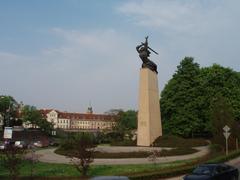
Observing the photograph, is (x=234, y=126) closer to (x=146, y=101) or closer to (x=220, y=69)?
(x=146, y=101)

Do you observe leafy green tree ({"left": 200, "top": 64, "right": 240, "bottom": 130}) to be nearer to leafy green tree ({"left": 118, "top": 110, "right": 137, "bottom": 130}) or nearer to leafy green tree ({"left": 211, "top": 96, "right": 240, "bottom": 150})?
leafy green tree ({"left": 211, "top": 96, "right": 240, "bottom": 150})

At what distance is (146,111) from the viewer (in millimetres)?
53188

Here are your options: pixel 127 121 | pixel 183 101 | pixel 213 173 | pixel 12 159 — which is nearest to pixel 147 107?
pixel 183 101

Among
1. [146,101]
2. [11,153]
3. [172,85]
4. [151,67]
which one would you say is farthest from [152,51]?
[11,153]

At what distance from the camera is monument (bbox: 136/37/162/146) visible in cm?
5322

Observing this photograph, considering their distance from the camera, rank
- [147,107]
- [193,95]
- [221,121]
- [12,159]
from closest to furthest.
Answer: [12,159] < [221,121] < [147,107] < [193,95]

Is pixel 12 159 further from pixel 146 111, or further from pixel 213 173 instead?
pixel 146 111

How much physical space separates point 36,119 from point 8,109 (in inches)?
314

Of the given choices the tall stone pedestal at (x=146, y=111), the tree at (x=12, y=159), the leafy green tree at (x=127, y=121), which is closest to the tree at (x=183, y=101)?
the tall stone pedestal at (x=146, y=111)

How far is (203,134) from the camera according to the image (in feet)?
241

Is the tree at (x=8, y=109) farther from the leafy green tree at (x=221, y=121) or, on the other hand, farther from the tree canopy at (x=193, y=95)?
the leafy green tree at (x=221, y=121)

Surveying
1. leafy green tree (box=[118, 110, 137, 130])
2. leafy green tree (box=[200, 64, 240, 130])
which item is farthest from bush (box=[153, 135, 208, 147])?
leafy green tree (box=[118, 110, 137, 130])

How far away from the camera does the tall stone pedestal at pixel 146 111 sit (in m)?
53.2

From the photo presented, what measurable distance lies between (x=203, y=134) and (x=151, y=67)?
904 inches
